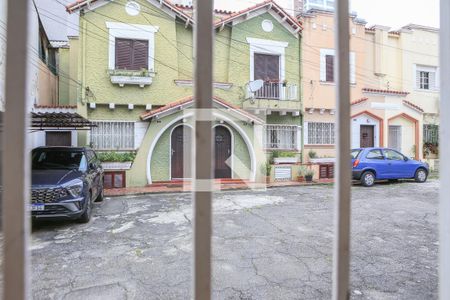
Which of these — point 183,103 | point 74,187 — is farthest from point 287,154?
point 74,187

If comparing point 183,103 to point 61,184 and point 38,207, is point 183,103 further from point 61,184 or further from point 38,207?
Answer: point 38,207

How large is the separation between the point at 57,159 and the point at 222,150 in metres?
7.76

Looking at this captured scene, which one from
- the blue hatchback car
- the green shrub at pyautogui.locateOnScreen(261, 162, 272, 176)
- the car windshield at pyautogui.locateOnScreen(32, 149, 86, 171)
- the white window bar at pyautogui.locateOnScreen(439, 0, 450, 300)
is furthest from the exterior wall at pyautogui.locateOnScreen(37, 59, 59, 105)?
the white window bar at pyautogui.locateOnScreen(439, 0, 450, 300)

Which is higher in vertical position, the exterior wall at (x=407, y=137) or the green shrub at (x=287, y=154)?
the exterior wall at (x=407, y=137)

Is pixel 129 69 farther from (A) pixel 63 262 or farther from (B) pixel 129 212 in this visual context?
(A) pixel 63 262

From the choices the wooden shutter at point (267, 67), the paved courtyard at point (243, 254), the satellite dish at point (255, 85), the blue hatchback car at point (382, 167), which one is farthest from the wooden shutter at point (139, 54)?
the blue hatchback car at point (382, 167)

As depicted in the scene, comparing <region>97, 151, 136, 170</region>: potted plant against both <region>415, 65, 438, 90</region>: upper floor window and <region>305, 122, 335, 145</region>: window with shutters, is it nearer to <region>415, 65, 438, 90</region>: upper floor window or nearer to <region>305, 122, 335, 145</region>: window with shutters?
<region>305, 122, 335, 145</region>: window with shutters

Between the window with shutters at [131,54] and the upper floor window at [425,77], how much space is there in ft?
50.9

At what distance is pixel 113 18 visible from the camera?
12.2 meters

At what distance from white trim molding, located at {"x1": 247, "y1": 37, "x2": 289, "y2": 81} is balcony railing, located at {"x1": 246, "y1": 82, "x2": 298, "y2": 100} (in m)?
0.59

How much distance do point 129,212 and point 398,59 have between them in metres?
17.2

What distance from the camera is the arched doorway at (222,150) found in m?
13.6

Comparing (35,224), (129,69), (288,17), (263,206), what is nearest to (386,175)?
(263,206)

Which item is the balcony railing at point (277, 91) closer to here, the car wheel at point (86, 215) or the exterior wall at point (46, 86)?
the exterior wall at point (46, 86)
